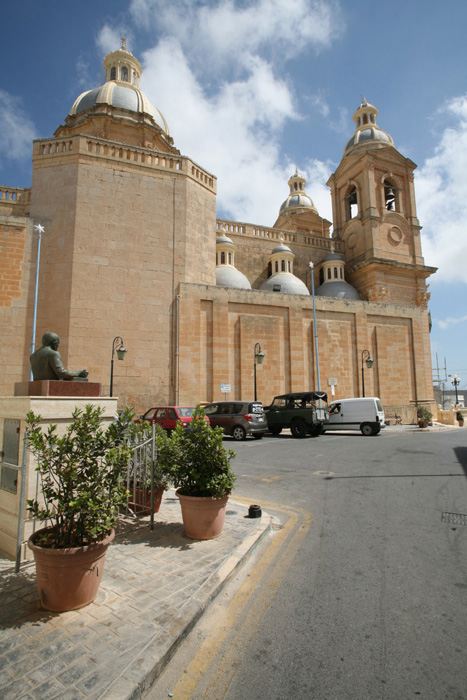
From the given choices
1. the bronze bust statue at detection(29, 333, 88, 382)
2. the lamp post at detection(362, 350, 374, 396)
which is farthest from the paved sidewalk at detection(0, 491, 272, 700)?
the lamp post at detection(362, 350, 374, 396)

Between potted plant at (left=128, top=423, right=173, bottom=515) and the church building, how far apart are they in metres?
14.0

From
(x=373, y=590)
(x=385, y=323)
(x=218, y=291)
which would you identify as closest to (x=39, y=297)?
(x=218, y=291)

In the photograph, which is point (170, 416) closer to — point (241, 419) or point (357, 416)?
point (241, 419)

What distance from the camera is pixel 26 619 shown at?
298 cm

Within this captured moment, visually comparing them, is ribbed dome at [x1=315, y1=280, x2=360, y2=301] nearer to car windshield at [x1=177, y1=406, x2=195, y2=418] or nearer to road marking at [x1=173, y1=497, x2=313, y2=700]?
car windshield at [x1=177, y1=406, x2=195, y2=418]

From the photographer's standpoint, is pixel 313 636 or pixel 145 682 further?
pixel 313 636

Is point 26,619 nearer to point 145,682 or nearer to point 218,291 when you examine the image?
point 145,682

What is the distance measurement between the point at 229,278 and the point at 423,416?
53.4 ft

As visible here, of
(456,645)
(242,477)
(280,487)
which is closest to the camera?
(456,645)

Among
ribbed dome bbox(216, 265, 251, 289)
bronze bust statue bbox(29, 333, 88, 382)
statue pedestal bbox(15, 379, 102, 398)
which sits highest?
ribbed dome bbox(216, 265, 251, 289)

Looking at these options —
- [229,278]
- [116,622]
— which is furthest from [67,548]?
[229,278]

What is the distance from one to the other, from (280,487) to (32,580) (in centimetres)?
519

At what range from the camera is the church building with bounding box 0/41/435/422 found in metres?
19.1

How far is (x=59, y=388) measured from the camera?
4.83m
